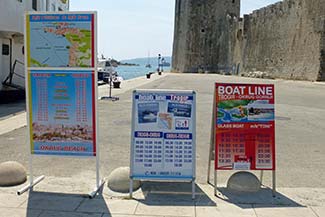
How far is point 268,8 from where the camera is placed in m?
45.6

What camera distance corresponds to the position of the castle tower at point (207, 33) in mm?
63438

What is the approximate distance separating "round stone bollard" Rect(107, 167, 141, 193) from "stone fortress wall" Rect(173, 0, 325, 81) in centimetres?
3093

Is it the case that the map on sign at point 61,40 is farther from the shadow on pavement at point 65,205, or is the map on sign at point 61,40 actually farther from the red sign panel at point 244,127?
the red sign panel at point 244,127

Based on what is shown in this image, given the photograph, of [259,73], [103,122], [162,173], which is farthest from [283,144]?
[259,73]

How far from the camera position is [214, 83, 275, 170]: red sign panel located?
4660 millimetres

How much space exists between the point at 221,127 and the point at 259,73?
42336 mm

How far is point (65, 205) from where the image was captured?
4.29 meters

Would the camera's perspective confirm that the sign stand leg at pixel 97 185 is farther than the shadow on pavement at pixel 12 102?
No

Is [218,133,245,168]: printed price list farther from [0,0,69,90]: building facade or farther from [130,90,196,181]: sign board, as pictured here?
[0,0,69,90]: building facade

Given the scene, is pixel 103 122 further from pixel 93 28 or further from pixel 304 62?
pixel 304 62

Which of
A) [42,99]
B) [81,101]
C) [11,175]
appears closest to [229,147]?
[81,101]

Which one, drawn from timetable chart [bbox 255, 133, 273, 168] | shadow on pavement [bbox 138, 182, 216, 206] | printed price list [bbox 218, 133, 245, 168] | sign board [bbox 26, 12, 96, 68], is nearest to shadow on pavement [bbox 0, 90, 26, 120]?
sign board [bbox 26, 12, 96, 68]

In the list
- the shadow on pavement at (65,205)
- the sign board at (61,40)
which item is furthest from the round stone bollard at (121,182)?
the sign board at (61,40)

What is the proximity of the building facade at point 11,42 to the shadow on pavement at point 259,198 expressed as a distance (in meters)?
14.2
